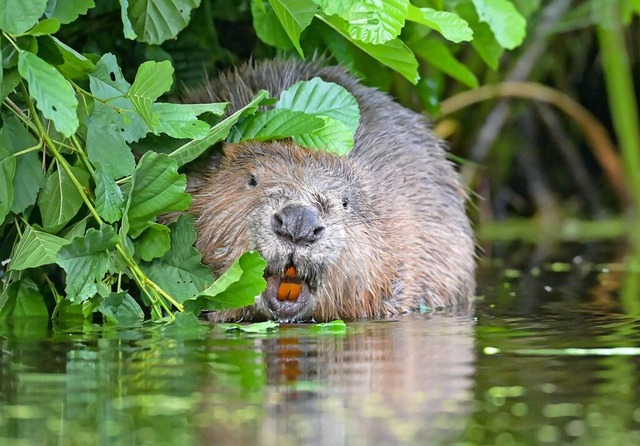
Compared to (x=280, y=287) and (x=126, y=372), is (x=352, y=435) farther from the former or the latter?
(x=280, y=287)

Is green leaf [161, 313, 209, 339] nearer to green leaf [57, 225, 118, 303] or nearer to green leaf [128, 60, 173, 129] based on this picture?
green leaf [57, 225, 118, 303]

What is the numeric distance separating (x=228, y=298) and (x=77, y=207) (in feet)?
1.47

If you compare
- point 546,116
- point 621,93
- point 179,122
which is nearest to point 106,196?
point 179,122

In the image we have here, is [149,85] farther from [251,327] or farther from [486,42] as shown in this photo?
[486,42]

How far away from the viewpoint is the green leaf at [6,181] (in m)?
3.18

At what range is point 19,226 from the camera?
3412mm

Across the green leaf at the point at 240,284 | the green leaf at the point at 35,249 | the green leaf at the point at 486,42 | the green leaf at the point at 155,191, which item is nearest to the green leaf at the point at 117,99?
the green leaf at the point at 155,191

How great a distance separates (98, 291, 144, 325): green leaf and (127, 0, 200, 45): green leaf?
0.78 m

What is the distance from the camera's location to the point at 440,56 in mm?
4637

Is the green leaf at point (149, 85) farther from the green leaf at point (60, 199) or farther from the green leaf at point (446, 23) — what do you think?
the green leaf at point (446, 23)

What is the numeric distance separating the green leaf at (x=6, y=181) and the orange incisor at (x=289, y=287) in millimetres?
876

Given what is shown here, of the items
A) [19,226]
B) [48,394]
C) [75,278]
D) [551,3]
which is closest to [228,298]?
[75,278]

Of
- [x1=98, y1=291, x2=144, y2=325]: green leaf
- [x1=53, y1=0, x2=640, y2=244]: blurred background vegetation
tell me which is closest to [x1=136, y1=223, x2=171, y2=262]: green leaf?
[x1=98, y1=291, x2=144, y2=325]: green leaf

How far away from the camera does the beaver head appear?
3.66 meters
